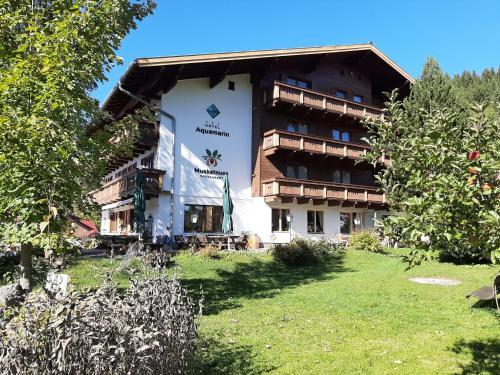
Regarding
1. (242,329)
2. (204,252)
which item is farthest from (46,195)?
(204,252)

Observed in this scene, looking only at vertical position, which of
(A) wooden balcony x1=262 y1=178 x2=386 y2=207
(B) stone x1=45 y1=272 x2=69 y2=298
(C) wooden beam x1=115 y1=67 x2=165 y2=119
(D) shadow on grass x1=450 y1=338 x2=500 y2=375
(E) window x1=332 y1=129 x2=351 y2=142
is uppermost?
(C) wooden beam x1=115 y1=67 x2=165 y2=119

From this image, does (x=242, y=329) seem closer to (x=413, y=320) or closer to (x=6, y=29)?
(x=413, y=320)

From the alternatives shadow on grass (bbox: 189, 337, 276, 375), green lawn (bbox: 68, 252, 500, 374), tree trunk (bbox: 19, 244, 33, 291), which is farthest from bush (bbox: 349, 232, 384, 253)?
tree trunk (bbox: 19, 244, 33, 291)

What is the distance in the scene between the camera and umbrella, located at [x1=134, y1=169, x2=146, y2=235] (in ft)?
63.5

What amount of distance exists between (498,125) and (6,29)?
6.62 m

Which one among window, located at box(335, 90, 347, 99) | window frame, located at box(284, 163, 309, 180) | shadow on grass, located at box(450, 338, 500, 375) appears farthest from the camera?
window, located at box(335, 90, 347, 99)

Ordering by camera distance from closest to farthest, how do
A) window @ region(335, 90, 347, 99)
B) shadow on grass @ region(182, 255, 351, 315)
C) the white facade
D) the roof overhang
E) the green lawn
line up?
the green lawn → shadow on grass @ region(182, 255, 351, 315) → the roof overhang → the white facade → window @ region(335, 90, 347, 99)

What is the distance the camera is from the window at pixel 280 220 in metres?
25.8

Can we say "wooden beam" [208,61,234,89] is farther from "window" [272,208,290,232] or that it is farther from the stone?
the stone

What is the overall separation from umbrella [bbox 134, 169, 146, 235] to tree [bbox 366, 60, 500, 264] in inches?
655

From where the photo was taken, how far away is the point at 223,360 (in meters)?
5.73

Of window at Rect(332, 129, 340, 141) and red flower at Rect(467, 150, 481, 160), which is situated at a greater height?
window at Rect(332, 129, 340, 141)

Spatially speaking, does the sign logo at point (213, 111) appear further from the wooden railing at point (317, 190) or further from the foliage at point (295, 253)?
the foliage at point (295, 253)

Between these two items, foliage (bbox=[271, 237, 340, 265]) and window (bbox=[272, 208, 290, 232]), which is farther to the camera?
window (bbox=[272, 208, 290, 232])
